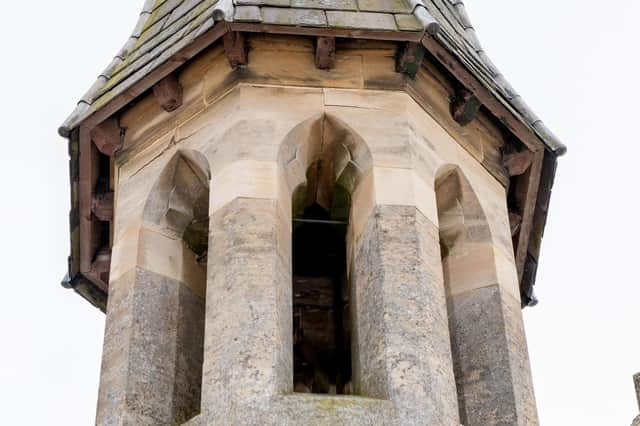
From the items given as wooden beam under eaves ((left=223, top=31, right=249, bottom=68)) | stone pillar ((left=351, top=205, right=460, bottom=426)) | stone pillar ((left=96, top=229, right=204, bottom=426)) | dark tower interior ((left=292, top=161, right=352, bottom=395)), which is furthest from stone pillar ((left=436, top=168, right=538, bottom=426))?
stone pillar ((left=96, top=229, right=204, bottom=426))

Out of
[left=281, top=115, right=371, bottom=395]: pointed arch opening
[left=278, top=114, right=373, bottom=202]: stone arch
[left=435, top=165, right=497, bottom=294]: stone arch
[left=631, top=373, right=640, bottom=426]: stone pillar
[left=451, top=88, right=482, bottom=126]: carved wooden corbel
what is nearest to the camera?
[left=631, top=373, right=640, bottom=426]: stone pillar

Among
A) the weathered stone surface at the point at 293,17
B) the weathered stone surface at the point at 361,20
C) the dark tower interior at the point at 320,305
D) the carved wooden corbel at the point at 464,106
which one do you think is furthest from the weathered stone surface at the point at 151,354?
the carved wooden corbel at the point at 464,106

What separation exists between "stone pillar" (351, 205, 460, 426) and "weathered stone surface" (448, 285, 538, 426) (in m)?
0.76

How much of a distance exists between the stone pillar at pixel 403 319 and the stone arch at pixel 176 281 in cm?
123

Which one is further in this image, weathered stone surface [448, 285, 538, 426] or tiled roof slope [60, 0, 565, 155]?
tiled roof slope [60, 0, 565, 155]

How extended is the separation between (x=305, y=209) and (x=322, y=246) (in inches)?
37.0

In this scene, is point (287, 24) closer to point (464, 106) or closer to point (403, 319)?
point (464, 106)

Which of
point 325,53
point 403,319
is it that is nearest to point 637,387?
point 403,319

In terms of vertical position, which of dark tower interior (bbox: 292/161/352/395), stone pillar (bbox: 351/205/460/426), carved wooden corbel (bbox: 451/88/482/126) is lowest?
stone pillar (bbox: 351/205/460/426)

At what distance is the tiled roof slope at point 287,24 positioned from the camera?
10.7 metres

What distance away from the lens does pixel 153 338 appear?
1029 cm

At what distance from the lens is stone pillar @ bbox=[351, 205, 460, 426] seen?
9.16m

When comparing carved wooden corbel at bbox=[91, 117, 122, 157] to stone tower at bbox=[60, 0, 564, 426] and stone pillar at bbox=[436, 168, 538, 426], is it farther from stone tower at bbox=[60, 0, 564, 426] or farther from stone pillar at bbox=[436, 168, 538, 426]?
stone pillar at bbox=[436, 168, 538, 426]

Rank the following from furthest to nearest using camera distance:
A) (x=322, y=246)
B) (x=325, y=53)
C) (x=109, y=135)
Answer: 1. (x=322, y=246)
2. (x=109, y=135)
3. (x=325, y=53)
